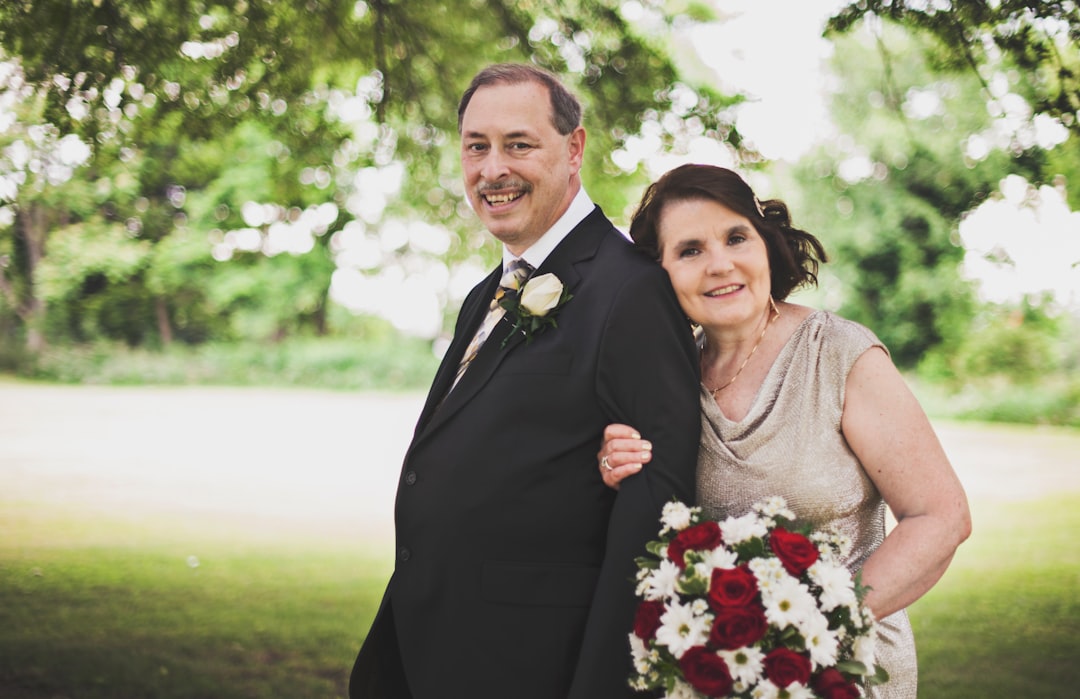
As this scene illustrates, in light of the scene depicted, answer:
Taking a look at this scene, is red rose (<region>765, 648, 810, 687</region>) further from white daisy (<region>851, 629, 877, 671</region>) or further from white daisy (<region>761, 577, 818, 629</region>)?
white daisy (<region>851, 629, 877, 671</region>)

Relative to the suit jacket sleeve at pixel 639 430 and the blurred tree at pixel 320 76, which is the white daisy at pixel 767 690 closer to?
the suit jacket sleeve at pixel 639 430

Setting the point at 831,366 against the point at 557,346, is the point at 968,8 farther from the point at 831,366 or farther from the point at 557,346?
the point at 557,346

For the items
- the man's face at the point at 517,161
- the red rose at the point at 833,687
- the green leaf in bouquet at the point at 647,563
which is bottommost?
the red rose at the point at 833,687

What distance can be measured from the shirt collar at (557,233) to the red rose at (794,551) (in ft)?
3.88

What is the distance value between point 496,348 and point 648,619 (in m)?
0.93

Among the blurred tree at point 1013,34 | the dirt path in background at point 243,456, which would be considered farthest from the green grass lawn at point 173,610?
the blurred tree at point 1013,34

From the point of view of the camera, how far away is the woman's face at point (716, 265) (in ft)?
8.72

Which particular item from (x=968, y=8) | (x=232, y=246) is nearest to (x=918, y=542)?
(x=968, y=8)

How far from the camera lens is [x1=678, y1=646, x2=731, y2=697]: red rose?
82.5 inches

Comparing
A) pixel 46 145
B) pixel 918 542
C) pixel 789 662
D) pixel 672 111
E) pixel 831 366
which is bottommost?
pixel 789 662

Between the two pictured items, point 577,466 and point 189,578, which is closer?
point 577,466

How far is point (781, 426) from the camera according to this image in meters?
2.55

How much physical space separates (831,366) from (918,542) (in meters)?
0.53

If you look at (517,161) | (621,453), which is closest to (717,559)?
(621,453)
